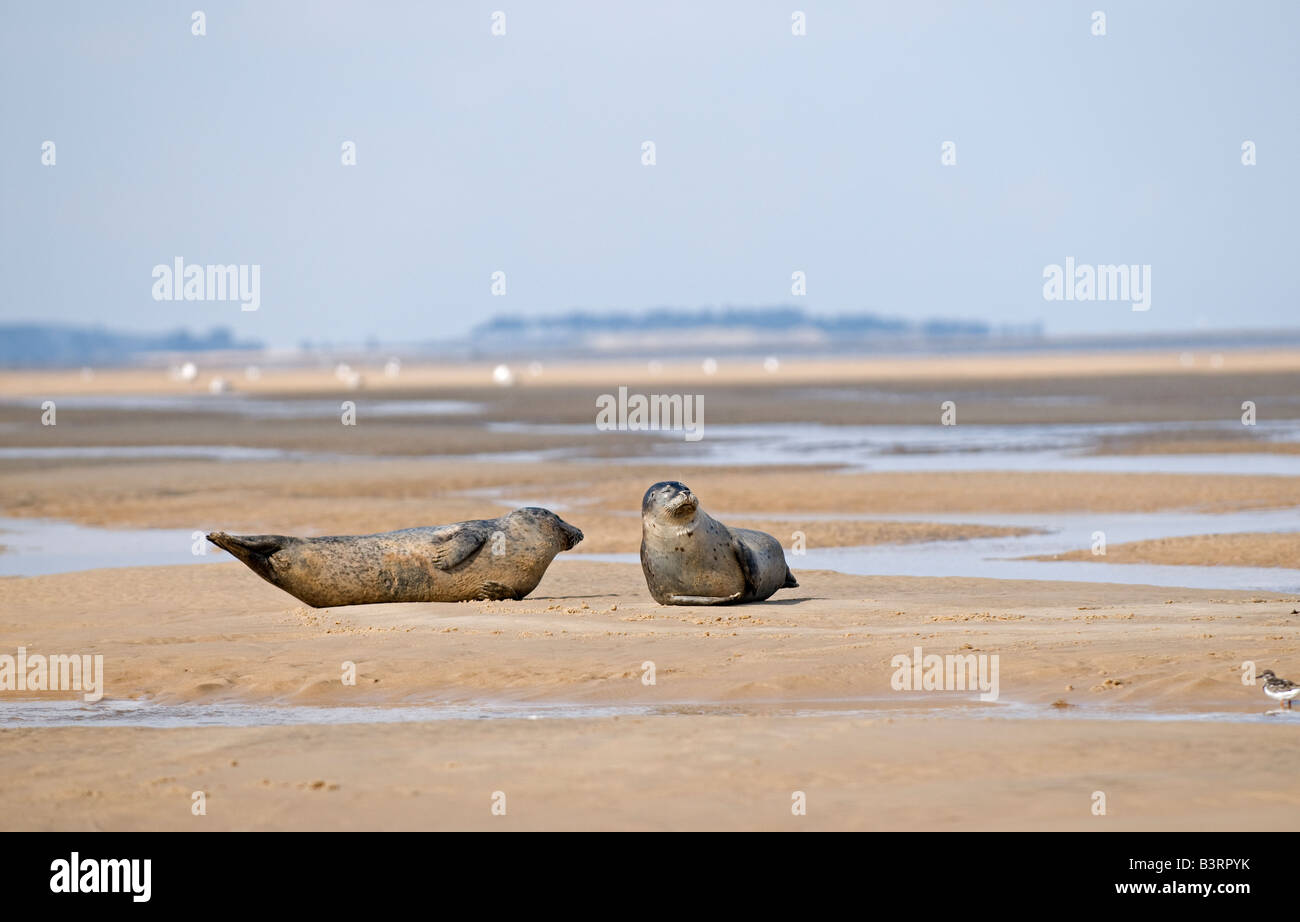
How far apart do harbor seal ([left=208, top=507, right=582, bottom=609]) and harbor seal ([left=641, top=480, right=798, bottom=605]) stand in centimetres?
126

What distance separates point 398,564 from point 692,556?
237 centimetres

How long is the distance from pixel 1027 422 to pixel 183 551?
24894 mm

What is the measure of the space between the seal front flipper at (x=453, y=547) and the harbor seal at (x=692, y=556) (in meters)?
1.41

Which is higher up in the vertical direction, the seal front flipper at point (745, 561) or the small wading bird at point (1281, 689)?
the seal front flipper at point (745, 561)

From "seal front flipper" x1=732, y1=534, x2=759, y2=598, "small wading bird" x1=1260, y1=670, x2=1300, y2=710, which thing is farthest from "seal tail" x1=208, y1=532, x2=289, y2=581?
"small wading bird" x1=1260, y1=670, x2=1300, y2=710

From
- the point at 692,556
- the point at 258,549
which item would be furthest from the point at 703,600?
the point at 258,549

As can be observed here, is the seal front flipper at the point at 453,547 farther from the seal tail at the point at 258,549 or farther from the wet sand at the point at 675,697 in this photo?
the seal tail at the point at 258,549

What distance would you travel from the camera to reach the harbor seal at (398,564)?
13789mm

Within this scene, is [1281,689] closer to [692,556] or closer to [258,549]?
[692,556]

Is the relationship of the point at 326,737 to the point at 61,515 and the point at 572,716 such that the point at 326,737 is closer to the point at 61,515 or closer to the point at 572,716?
the point at 572,716

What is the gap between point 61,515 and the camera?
79.4ft

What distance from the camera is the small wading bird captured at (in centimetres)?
934

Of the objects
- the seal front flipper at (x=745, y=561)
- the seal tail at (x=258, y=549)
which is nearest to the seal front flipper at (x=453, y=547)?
the seal tail at (x=258, y=549)
